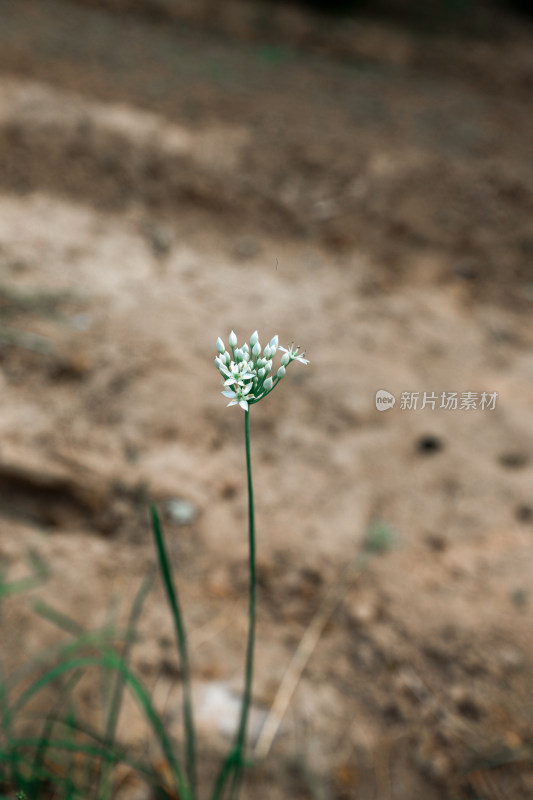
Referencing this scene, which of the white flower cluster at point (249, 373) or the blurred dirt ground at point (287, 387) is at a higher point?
the blurred dirt ground at point (287, 387)

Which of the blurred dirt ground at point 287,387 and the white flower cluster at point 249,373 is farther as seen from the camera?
the blurred dirt ground at point 287,387

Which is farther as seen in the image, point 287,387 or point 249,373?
point 287,387

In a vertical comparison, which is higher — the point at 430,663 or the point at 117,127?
the point at 117,127

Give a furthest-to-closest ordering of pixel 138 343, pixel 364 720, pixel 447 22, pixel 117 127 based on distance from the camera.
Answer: pixel 447 22
pixel 117 127
pixel 138 343
pixel 364 720

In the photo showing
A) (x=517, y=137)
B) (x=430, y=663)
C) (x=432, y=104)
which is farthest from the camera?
(x=432, y=104)

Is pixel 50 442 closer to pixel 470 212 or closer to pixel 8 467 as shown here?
pixel 8 467

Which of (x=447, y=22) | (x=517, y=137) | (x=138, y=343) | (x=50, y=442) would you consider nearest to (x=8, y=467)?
(x=50, y=442)

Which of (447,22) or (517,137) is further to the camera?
(447,22)

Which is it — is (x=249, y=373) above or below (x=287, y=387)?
below
